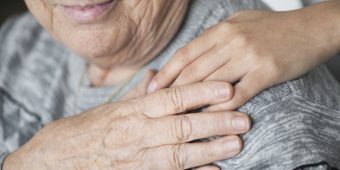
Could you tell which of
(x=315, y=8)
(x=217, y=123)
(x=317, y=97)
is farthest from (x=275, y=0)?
(x=217, y=123)

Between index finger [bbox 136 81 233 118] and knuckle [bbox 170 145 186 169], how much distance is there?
7 centimetres

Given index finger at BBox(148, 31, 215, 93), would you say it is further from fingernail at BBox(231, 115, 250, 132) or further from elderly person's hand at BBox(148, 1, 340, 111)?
fingernail at BBox(231, 115, 250, 132)

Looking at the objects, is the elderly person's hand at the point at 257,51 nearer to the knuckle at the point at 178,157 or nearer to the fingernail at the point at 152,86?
the fingernail at the point at 152,86

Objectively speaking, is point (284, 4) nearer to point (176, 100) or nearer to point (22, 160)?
point (176, 100)

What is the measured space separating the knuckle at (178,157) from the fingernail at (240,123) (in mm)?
114

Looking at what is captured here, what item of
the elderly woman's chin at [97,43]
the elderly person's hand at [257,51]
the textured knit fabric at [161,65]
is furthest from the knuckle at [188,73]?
the elderly woman's chin at [97,43]

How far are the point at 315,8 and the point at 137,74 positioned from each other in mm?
532

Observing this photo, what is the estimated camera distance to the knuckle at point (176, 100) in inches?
40.1

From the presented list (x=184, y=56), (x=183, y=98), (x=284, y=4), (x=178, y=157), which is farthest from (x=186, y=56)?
(x=284, y=4)

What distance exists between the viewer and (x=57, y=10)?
1.28m

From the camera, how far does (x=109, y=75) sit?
1.54m

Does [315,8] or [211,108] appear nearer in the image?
[211,108]

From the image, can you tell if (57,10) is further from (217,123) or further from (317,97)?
(317,97)

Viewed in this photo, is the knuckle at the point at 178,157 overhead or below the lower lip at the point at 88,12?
below
